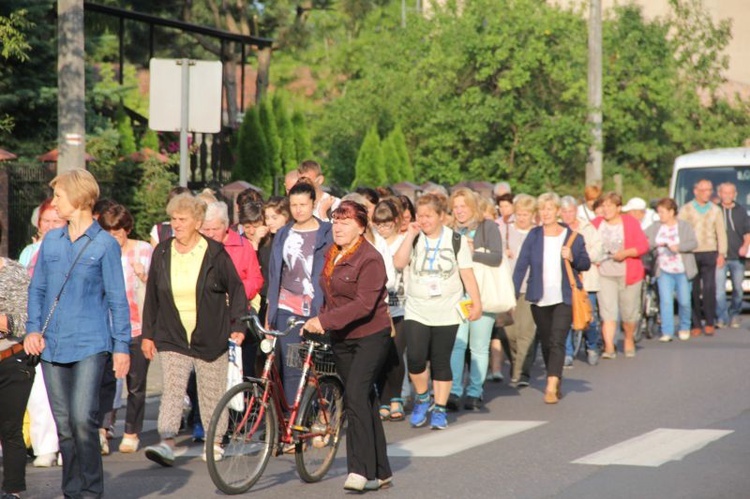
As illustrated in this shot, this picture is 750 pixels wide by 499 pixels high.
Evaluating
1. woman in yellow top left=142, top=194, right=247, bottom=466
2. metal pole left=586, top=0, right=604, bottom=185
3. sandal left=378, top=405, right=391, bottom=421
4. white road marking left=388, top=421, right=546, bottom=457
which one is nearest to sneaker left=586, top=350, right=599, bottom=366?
white road marking left=388, top=421, right=546, bottom=457

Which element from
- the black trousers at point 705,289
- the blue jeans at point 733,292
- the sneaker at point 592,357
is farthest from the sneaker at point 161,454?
the blue jeans at point 733,292

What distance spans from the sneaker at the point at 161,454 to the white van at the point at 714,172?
16.6 meters

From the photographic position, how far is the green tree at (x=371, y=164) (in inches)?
1313

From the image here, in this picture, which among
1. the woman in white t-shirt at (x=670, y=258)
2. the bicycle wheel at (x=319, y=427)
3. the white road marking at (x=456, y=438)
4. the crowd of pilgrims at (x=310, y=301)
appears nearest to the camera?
the crowd of pilgrims at (x=310, y=301)

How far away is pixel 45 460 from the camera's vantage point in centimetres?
1004

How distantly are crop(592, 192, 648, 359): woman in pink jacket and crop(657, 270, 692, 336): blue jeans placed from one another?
178 cm

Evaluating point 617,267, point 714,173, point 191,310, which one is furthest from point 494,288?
point 714,173

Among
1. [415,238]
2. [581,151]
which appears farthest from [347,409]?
[581,151]

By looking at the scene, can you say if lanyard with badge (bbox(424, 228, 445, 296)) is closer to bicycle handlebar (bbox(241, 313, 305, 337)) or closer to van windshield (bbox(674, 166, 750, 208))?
bicycle handlebar (bbox(241, 313, 305, 337))

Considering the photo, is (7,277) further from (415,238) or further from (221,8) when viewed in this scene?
(221,8)

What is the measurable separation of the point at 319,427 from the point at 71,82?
6.38 metres

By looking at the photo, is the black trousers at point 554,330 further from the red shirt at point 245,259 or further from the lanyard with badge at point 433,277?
the red shirt at point 245,259

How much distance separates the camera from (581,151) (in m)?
33.9

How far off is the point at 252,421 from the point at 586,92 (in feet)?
91.3
